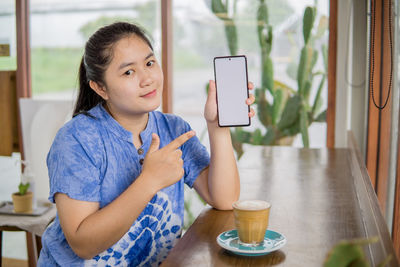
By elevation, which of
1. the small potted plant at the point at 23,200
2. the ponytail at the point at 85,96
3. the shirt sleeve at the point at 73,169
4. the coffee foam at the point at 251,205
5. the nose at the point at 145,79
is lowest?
the small potted plant at the point at 23,200

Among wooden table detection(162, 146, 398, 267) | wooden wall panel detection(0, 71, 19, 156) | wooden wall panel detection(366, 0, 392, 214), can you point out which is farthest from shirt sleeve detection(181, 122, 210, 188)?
wooden wall panel detection(0, 71, 19, 156)

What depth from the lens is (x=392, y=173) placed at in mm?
1437

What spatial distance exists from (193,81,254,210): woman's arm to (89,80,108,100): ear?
0.93ft

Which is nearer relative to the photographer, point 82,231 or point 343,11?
point 82,231

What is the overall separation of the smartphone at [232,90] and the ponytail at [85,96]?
1.26 feet

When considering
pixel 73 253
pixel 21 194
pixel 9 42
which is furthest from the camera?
pixel 9 42

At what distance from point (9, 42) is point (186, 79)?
1.25 metres

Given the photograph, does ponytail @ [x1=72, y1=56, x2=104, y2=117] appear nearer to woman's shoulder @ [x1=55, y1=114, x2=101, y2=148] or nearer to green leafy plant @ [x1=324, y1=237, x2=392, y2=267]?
woman's shoulder @ [x1=55, y1=114, x2=101, y2=148]

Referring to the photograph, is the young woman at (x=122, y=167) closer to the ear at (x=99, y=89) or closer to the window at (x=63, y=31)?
the ear at (x=99, y=89)

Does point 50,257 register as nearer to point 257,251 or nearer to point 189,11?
point 257,251

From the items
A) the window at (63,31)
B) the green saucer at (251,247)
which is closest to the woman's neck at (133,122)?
the green saucer at (251,247)

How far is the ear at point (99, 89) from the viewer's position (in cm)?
129

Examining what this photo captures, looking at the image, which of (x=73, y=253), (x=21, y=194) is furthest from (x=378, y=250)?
(x=21, y=194)

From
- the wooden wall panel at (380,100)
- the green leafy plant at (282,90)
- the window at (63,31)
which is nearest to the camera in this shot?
the wooden wall panel at (380,100)
